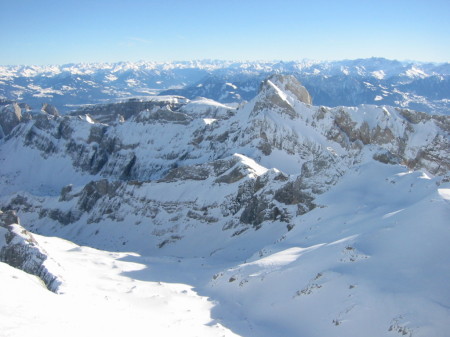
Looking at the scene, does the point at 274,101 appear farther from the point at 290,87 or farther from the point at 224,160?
the point at 224,160

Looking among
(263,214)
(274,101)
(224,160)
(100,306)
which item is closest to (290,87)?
(274,101)

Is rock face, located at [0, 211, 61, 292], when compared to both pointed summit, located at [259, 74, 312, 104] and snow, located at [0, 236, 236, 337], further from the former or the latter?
pointed summit, located at [259, 74, 312, 104]

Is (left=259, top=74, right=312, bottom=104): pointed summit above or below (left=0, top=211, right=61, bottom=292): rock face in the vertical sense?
above

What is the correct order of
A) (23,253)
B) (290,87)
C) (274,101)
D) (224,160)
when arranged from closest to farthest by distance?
(23,253), (224,160), (274,101), (290,87)

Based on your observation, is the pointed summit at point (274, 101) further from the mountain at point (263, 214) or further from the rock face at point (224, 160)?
the mountain at point (263, 214)

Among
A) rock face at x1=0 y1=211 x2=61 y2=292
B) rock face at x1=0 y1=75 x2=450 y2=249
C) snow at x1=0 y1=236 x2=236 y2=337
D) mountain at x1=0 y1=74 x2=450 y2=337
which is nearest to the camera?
snow at x1=0 y1=236 x2=236 y2=337

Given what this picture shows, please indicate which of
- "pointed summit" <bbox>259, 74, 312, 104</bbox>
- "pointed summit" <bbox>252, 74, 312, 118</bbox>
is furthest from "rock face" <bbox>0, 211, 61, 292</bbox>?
"pointed summit" <bbox>259, 74, 312, 104</bbox>
